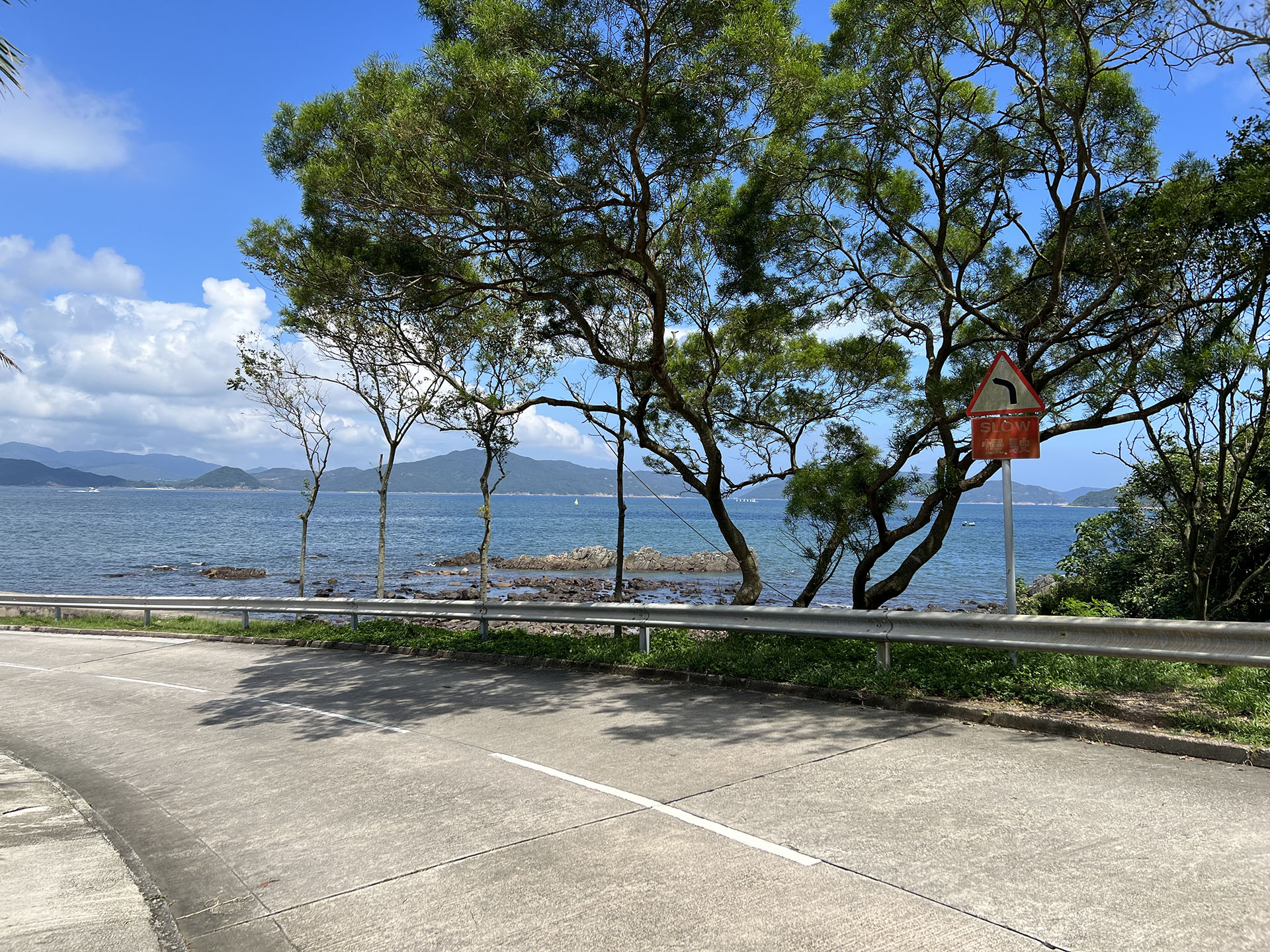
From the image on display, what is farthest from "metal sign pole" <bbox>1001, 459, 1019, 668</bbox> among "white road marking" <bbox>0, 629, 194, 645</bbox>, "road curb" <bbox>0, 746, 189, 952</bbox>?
"white road marking" <bbox>0, 629, 194, 645</bbox>

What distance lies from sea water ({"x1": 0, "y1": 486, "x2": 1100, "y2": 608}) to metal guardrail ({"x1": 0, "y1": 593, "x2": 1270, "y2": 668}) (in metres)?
4.19

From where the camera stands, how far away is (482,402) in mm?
13430

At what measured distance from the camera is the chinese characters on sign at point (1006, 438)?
810 centimetres

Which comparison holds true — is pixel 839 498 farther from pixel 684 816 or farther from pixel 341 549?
pixel 341 549

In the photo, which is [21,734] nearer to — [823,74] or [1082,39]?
[823,74]

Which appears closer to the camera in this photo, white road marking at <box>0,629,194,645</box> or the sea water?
white road marking at <box>0,629,194,645</box>

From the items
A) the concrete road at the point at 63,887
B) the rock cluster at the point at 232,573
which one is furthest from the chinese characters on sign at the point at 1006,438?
the rock cluster at the point at 232,573

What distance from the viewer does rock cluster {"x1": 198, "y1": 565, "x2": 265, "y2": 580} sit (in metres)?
43.0

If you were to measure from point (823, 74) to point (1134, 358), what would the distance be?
5.08m

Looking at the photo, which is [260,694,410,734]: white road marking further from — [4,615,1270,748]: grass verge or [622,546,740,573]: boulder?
[622,546,740,573]: boulder

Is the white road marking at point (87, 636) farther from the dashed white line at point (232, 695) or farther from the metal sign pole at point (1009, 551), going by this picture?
the metal sign pole at point (1009, 551)

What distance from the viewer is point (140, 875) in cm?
509

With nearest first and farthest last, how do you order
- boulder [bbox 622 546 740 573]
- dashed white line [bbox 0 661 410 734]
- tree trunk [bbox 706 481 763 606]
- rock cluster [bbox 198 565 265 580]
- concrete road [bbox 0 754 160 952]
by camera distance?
1. concrete road [bbox 0 754 160 952]
2. dashed white line [bbox 0 661 410 734]
3. tree trunk [bbox 706 481 763 606]
4. rock cluster [bbox 198 565 265 580]
5. boulder [bbox 622 546 740 573]

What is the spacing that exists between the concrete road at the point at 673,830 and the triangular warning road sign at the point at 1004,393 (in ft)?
10.0
